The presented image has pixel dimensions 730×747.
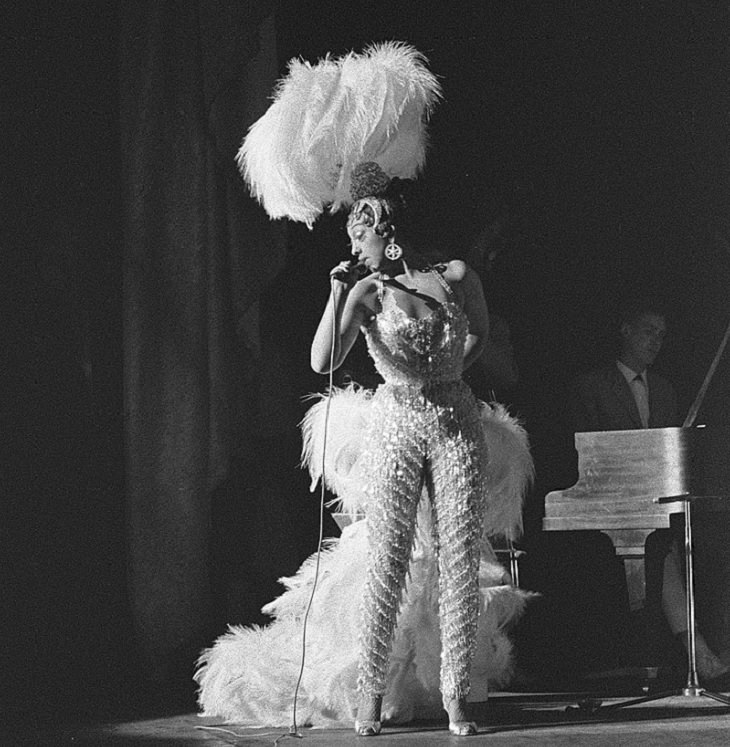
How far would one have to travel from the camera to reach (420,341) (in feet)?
14.2

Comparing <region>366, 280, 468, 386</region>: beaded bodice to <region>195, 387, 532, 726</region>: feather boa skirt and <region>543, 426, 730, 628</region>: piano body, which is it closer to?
<region>195, 387, 532, 726</region>: feather boa skirt

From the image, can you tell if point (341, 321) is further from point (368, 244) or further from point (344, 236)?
point (344, 236)

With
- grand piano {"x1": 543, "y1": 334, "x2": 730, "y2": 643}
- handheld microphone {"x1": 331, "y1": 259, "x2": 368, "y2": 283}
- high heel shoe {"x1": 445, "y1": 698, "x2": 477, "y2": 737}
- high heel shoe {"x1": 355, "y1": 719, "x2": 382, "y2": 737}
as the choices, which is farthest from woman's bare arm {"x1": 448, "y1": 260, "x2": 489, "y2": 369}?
high heel shoe {"x1": 355, "y1": 719, "x2": 382, "y2": 737}

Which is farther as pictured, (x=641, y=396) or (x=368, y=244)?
(x=641, y=396)

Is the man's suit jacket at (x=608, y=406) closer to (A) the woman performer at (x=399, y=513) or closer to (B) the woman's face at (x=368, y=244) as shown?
(A) the woman performer at (x=399, y=513)

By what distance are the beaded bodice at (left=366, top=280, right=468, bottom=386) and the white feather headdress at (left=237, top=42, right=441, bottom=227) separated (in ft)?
2.77

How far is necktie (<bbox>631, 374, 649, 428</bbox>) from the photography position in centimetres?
629

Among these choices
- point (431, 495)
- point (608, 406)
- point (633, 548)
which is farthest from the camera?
point (608, 406)

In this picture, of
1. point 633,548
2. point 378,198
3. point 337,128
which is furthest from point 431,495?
point 337,128

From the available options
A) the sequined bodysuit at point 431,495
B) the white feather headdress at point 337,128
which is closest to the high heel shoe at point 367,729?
the sequined bodysuit at point 431,495

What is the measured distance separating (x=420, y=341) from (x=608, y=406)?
2.10m

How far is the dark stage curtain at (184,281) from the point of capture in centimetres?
585

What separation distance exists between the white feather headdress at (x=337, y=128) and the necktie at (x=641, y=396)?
1.80m

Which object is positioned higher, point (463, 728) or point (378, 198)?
point (378, 198)
